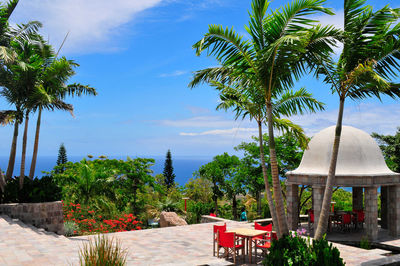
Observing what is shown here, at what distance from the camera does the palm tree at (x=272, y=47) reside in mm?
9664

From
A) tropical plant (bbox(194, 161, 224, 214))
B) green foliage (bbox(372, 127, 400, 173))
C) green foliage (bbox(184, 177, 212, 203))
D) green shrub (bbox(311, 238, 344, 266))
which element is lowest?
green shrub (bbox(311, 238, 344, 266))

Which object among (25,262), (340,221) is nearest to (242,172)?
(340,221)

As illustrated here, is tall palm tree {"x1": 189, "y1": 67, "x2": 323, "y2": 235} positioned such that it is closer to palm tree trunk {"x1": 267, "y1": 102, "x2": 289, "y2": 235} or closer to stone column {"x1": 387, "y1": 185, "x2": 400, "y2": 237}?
palm tree trunk {"x1": 267, "y1": 102, "x2": 289, "y2": 235}

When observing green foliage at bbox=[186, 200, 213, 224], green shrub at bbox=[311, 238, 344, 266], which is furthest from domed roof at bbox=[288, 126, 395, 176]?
green foliage at bbox=[186, 200, 213, 224]

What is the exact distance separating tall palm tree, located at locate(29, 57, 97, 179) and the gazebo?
39.2ft

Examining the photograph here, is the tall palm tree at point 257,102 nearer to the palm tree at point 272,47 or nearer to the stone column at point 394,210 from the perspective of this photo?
the palm tree at point 272,47

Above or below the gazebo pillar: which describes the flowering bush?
below

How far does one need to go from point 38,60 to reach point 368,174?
16.8 meters


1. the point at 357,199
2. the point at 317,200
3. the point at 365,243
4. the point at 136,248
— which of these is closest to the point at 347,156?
the point at 317,200

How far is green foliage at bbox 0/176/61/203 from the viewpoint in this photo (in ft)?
52.3

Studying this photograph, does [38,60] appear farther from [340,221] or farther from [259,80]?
[340,221]

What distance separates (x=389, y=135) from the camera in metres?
28.2

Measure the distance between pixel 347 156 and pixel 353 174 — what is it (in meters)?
1.19

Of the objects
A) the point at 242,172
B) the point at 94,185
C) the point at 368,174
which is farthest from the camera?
the point at 242,172
